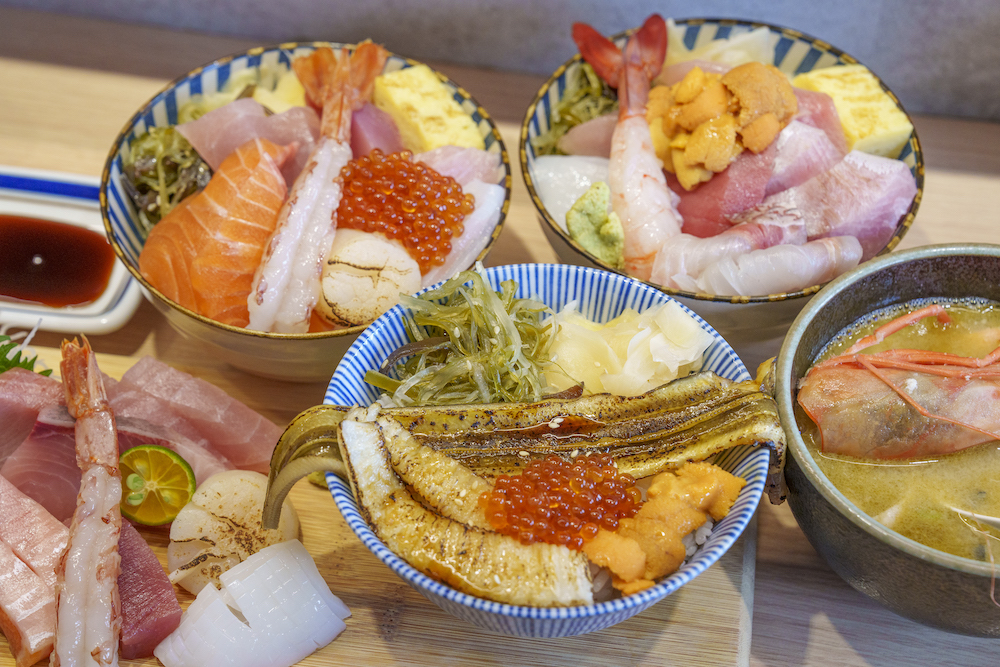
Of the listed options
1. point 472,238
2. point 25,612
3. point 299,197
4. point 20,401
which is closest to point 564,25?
point 472,238

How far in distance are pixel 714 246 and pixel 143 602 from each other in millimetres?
1359

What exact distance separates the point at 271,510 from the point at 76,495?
53 centimetres

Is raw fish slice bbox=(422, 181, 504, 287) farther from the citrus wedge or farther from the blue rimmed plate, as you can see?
the blue rimmed plate

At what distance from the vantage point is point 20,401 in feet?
5.31

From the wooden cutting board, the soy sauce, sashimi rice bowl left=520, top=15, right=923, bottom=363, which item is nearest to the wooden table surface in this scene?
the wooden cutting board

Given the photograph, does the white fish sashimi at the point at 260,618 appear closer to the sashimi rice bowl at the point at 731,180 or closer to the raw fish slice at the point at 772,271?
the sashimi rice bowl at the point at 731,180

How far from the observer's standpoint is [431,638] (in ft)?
4.74

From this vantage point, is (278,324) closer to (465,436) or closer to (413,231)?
(413,231)

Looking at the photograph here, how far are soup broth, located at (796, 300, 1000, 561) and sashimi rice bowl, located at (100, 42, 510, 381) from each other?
0.86 m

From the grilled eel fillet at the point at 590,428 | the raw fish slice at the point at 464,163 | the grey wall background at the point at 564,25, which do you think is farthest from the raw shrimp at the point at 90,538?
the grey wall background at the point at 564,25

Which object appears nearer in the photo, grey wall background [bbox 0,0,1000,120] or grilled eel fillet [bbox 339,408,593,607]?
grilled eel fillet [bbox 339,408,593,607]

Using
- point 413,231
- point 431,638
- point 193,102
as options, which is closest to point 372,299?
point 413,231

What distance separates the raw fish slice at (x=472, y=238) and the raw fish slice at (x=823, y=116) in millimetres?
810

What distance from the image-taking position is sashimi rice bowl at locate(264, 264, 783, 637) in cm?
114
